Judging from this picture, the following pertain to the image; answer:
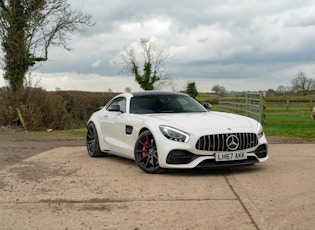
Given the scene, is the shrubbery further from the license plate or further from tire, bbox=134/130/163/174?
the license plate

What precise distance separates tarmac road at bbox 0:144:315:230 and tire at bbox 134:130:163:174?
0.14 m

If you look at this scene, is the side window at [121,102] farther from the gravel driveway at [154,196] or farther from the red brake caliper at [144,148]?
the red brake caliper at [144,148]

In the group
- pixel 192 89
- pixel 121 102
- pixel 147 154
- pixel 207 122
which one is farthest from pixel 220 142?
pixel 192 89

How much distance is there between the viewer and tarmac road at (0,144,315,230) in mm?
5125

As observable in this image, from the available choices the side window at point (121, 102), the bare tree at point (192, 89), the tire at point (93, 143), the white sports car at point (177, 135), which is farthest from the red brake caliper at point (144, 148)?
the bare tree at point (192, 89)

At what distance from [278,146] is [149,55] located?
45627 mm

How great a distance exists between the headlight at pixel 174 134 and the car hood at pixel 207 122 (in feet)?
0.28

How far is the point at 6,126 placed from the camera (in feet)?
75.2

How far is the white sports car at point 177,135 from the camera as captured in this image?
25.1 ft

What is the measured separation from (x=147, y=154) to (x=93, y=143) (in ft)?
8.71

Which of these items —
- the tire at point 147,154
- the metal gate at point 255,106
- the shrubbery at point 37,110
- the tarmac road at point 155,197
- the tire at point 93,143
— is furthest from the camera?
the metal gate at point 255,106

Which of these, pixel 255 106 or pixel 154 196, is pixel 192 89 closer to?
pixel 255 106

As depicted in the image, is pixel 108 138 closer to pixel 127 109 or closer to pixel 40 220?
pixel 127 109

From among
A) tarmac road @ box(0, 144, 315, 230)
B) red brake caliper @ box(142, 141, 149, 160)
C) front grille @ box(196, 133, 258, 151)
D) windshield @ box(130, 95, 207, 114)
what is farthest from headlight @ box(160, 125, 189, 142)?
windshield @ box(130, 95, 207, 114)
